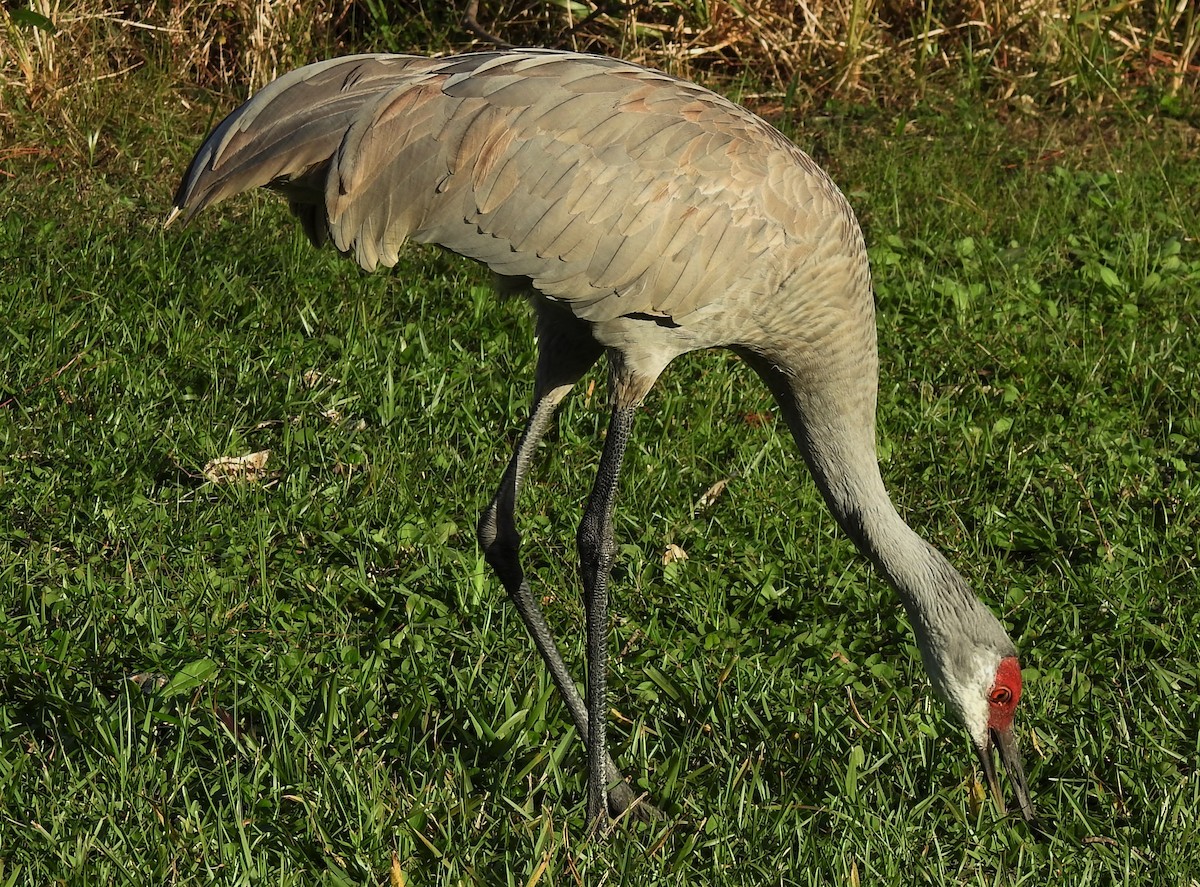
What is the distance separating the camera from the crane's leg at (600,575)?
359cm

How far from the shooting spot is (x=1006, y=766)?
355 cm

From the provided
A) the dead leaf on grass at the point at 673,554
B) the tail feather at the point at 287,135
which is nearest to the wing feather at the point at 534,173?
the tail feather at the point at 287,135

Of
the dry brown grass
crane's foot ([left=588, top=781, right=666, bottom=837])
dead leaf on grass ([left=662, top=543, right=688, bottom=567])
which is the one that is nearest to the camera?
crane's foot ([left=588, top=781, right=666, bottom=837])

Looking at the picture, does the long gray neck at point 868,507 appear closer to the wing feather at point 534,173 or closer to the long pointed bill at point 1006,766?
the long pointed bill at point 1006,766

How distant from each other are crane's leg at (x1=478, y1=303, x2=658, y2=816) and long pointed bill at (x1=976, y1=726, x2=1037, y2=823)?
100 cm

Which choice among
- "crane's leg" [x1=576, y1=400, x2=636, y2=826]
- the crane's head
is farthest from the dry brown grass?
the crane's head

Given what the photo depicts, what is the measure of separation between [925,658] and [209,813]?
1.77m

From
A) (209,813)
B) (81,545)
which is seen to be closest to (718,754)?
(209,813)

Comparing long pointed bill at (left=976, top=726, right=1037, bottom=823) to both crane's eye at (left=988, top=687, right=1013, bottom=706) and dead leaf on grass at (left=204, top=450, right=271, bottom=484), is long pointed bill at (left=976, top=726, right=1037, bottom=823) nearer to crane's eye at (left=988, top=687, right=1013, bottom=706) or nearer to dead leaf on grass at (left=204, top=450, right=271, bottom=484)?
crane's eye at (left=988, top=687, right=1013, bottom=706)

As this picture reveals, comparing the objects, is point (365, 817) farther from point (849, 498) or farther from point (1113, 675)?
point (1113, 675)

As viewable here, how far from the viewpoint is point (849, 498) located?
3857 mm

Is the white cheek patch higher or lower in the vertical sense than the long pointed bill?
higher

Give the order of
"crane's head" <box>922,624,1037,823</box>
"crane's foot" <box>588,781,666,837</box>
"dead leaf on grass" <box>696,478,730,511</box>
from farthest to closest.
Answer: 1. "dead leaf on grass" <box>696,478,730,511</box>
2. "crane's head" <box>922,624,1037,823</box>
3. "crane's foot" <box>588,781,666,837</box>

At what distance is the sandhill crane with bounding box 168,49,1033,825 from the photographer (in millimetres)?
3541
